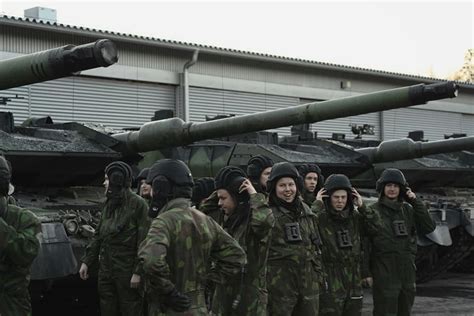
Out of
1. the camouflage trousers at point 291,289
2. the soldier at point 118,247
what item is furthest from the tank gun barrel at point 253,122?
the camouflage trousers at point 291,289

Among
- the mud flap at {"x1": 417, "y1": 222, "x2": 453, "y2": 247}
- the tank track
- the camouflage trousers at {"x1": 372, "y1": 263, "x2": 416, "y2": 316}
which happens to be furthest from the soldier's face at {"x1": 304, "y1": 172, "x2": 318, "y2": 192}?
the tank track

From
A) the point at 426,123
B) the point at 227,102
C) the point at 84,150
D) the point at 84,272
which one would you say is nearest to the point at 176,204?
the point at 84,272

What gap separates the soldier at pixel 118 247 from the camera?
775 cm

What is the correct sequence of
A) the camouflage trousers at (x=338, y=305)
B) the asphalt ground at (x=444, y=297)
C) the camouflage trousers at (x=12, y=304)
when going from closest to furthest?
the camouflage trousers at (x=12, y=304), the camouflage trousers at (x=338, y=305), the asphalt ground at (x=444, y=297)

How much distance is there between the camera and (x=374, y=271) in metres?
8.64

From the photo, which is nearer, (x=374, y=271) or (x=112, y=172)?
(x=112, y=172)

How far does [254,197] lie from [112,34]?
15.0 metres

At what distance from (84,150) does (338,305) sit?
3942 mm

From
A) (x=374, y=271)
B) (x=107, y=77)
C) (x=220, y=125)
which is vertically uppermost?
(x=107, y=77)

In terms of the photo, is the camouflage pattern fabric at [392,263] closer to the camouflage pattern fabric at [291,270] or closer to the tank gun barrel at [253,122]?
the tank gun barrel at [253,122]

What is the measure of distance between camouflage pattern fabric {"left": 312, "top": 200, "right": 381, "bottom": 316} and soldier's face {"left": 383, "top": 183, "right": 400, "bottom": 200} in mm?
939

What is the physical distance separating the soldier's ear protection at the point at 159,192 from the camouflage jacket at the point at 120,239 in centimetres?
273

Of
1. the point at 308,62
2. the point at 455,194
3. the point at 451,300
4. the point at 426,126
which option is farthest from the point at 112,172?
the point at 426,126

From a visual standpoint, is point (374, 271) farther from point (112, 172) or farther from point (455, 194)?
point (455, 194)
